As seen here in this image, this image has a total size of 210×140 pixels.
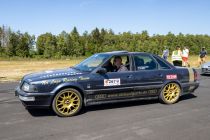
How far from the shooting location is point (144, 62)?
8.23 m

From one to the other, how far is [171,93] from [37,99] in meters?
3.73

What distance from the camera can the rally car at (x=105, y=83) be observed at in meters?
6.91

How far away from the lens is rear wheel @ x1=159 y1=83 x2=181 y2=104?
834 cm

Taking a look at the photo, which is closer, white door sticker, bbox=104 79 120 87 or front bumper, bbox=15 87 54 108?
front bumper, bbox=15 87 54 108

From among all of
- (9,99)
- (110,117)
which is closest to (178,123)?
(110,117)

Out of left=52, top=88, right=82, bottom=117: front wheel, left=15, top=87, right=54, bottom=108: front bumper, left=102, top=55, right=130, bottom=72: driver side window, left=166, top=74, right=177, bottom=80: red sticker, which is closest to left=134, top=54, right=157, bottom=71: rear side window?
left=102, top=55, right=130, bottom=72: driver side window

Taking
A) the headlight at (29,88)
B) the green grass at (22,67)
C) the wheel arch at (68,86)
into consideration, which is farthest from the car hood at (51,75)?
the green grass at (22,67)

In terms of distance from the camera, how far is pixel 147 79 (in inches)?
317

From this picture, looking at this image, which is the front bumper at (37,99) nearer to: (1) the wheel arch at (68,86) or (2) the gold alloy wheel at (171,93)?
(1) the wheel arch at (68,86)

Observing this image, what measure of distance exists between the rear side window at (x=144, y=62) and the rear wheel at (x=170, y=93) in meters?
0.69

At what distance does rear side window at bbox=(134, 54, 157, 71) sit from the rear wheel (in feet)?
2.25

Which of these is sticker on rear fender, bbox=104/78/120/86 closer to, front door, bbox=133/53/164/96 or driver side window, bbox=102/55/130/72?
driver side window, bbox=102/55/130/72

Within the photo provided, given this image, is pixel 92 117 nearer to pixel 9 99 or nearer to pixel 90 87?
pixel 90 87

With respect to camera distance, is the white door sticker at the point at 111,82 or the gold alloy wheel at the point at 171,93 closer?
the white door sticker at the point at 111,82
